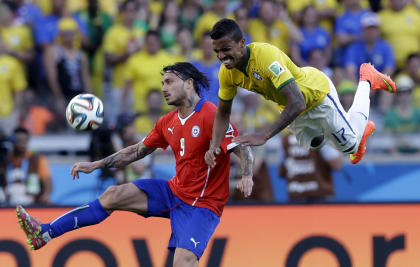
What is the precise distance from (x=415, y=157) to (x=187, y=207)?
15.7ft

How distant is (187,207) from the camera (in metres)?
7.09

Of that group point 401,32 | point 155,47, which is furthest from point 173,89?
point 401,32

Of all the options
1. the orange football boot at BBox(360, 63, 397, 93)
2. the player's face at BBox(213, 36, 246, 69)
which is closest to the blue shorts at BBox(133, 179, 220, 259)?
the player's face at BBox(213, 36, 246, 69)

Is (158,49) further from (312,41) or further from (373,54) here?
(373,54)

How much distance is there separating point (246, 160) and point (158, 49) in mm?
5012

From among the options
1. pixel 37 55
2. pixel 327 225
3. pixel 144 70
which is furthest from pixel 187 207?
pixel 37 55

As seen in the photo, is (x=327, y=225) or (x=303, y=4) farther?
(x=303, y=4)

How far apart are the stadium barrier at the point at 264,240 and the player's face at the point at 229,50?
2.49 metres

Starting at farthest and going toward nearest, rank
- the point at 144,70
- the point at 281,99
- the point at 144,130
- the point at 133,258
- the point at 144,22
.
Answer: the point at 144,22
the point at 144,70
the point at 144,130
the point at 133,258
the point at 281,99

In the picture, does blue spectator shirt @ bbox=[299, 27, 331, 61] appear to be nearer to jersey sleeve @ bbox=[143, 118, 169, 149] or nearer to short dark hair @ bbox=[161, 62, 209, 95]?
short dark hair @ bbox=[161, 62, 209, 95]

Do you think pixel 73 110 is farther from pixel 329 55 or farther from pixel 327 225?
pixel 329 55

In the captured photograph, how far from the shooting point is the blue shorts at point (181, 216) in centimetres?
689

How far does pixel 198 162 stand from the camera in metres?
7.05

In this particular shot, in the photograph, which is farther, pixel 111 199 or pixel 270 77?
pixel 111 199
